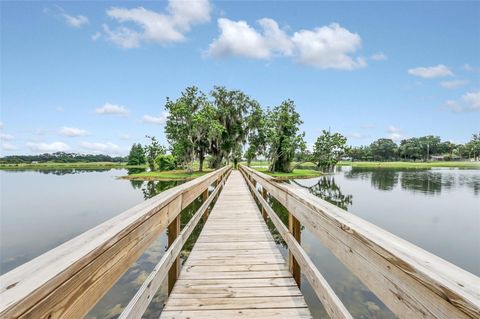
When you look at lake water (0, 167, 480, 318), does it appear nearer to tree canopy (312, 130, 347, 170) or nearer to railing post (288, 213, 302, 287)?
railing post (288, 213, 302, 287)

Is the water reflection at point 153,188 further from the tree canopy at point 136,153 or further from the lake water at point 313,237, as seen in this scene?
the tree canopy at point 136,153

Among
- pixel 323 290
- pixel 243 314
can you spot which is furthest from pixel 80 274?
pixel 243 314

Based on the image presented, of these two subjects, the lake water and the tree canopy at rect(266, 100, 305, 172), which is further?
the tree canopy at rect(266, 100, 305, 172)

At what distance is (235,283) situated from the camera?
2889 millimetres

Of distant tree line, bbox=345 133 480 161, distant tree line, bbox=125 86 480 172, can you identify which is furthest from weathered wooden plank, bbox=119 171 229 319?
distant tree line, bbox=345 133 480 161

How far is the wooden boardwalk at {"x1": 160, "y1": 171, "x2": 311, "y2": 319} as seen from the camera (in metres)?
2.34

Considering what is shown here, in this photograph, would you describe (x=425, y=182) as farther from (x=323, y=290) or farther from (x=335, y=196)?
(x=323, y=290)

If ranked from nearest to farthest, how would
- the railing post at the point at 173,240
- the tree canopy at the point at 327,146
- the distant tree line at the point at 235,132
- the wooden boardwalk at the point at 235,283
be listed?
the wooden boardwalk at the point at 235,283, the railing post at the point at 173,240, the distant tree line at the point at 235,132, the tree canopy at the point at 327,146

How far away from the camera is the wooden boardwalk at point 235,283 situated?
2.34 m

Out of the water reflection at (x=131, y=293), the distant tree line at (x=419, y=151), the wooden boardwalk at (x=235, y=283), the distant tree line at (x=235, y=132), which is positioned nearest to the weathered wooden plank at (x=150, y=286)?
the wooden boardwalk at (x=235, y=283)

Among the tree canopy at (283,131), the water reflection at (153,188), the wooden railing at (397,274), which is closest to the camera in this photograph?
the wooden railing at (397,274)

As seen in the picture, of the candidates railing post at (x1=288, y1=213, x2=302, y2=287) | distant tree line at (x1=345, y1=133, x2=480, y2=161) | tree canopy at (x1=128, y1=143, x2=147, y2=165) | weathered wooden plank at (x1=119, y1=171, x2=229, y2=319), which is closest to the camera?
weathered wooden plank at (x1=119, y1=171, x2=229, y2=319)

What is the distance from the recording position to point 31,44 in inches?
883

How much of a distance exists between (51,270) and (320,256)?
23.9ft
